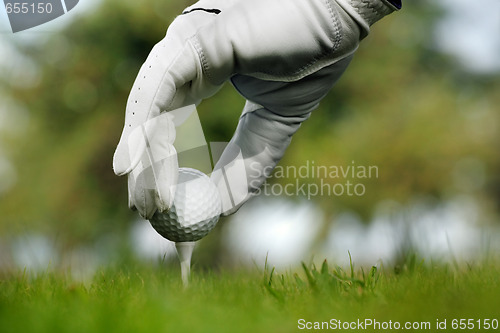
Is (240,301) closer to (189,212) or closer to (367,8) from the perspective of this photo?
(189,212)

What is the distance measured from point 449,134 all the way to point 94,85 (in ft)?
13.4

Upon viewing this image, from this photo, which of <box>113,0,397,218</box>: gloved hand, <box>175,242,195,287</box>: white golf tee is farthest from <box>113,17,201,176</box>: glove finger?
<box>175,242,195,287</box>: white golf tee

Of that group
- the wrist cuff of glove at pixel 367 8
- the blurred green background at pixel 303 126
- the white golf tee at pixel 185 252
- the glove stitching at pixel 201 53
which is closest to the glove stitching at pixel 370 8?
the wrist cuff of glove at pixel 367 8

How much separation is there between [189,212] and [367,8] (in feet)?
2.30

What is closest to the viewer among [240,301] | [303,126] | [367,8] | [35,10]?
[240,301]

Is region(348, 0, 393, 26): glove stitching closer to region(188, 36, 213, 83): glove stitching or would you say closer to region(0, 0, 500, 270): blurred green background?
region(188, 36, 213, 83): glove stitching

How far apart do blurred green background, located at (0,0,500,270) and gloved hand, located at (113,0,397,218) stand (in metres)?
3.74

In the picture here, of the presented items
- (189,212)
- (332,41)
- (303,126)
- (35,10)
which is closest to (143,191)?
(189,212)

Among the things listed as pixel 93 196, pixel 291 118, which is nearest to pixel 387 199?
pixel 93 196

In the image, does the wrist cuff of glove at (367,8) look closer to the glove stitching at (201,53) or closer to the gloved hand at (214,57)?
the gloved hand at (214,57)

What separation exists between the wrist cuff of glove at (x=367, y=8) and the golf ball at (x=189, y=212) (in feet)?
1.93

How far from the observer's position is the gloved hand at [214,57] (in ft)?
4.17

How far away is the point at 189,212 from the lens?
142 cm

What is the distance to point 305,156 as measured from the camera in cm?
580
